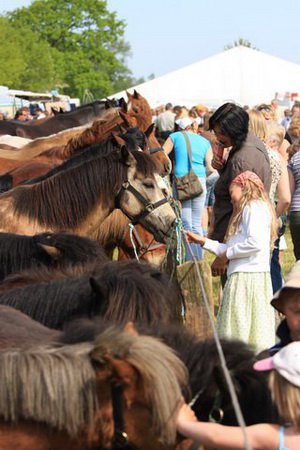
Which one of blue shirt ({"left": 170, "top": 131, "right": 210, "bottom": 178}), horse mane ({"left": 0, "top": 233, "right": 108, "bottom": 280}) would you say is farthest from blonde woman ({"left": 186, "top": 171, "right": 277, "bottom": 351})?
blue shirt ({"left": 170, "top": 131, "right": 210, "bottom": 178})

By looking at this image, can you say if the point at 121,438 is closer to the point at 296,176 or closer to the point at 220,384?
the point at 220,384

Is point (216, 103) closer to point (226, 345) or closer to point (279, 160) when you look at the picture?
point (279, 160)

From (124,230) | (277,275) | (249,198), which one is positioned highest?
(249,198)

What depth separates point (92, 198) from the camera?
620 cm

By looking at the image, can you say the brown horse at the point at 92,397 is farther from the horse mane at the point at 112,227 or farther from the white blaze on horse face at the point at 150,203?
the horse mane at the point at 112,227

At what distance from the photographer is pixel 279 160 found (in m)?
7.59

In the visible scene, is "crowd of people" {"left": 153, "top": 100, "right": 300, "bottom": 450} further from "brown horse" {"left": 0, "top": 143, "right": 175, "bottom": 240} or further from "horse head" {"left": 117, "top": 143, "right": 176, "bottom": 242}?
"brown horse" {"left": 0, "top": 143, "right": 175, "bottom": 240}

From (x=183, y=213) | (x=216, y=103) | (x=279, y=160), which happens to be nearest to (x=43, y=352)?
(x=279, y=160)

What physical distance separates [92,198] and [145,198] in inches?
17.3

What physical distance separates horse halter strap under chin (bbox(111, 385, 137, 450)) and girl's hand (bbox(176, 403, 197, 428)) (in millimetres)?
171

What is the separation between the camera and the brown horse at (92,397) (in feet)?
A: 8.01

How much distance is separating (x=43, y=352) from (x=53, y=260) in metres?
2.11

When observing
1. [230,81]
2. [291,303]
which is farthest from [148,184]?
[230,81]

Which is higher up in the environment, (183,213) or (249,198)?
(249,198)
